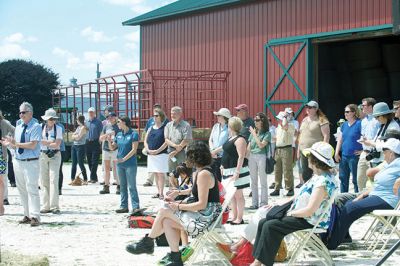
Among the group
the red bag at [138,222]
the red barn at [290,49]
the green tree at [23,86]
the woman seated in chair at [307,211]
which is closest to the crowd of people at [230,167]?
the woman seated in chair at [307,211]

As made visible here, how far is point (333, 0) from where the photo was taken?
829 inches

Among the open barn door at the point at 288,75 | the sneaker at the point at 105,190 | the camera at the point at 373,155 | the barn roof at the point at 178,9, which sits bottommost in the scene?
the sneaker at the point at 105,190

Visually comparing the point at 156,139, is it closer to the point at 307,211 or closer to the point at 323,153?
the point at 323,153

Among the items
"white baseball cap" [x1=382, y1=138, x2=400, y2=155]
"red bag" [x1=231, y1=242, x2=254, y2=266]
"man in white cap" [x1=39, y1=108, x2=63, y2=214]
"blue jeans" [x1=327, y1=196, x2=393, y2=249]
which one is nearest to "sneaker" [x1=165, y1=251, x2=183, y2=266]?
"red bag" [x1=231, y1=242, x2=254, y2=266]

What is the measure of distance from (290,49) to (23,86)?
16356 millimetres

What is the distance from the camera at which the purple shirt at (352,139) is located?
40.4 feet

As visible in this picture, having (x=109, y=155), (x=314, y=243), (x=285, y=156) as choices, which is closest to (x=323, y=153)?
(x=314, y=243)

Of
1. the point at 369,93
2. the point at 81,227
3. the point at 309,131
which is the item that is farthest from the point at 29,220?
the point at 369,93

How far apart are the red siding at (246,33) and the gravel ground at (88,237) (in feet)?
28.8

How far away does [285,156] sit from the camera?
14086mm

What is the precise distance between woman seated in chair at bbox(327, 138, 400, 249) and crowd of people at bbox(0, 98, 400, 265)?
11 mm

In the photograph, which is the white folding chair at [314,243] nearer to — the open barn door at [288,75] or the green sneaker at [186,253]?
the green sneaker at [186,253]

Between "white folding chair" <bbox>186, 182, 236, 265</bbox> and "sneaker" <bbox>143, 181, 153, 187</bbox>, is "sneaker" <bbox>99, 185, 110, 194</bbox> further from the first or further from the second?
"white folding chair" <bbox>186, 182, 236, 265</bbox>

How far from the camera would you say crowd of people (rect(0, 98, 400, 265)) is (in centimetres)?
759
